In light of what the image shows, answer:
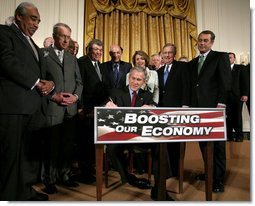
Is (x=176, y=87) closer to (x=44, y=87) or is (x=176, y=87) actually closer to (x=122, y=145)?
(x=122, y=145)

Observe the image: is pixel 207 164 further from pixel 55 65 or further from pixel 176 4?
pixel 176 4

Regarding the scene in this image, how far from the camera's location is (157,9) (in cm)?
404

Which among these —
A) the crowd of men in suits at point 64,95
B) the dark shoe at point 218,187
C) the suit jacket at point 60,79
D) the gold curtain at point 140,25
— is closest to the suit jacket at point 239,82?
the crowd of men in suits at point 64,95

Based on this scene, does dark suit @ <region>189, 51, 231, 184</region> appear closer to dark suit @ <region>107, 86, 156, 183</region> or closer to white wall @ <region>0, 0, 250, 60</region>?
dark suit @ <region>107, 86, 156, 183</region>

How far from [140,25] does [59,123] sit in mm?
2389

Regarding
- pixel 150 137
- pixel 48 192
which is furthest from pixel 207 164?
pixel 48 192

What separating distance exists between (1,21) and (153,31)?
2.23 m

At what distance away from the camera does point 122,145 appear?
7.62 feet

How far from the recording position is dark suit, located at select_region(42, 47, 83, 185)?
232 cm

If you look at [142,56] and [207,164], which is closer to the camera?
[207,164]

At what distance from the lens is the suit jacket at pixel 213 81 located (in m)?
2.38

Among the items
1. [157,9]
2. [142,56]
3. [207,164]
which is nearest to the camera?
[207,164]

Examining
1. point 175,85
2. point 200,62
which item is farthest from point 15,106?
point 200,62

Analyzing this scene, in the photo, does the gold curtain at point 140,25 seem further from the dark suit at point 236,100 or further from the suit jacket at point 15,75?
the suit jacket at point 15,75
